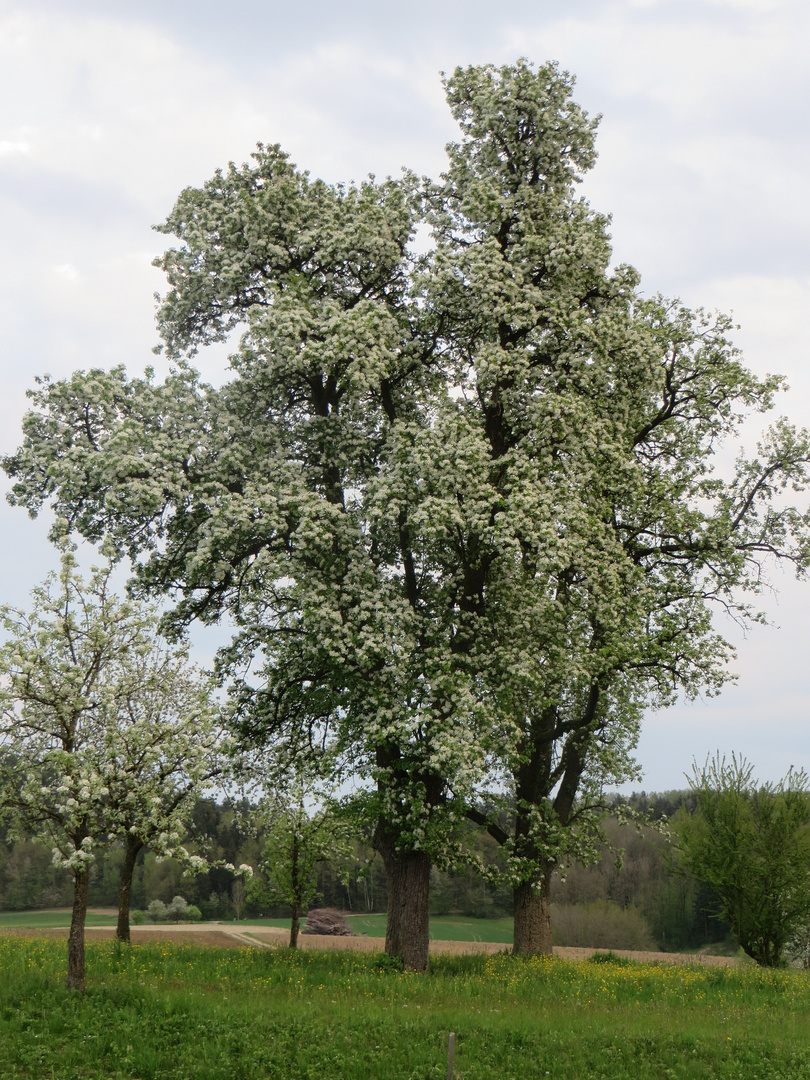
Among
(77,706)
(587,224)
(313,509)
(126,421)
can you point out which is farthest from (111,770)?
(587,224)

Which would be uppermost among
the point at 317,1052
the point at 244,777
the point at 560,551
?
the point at 560,551

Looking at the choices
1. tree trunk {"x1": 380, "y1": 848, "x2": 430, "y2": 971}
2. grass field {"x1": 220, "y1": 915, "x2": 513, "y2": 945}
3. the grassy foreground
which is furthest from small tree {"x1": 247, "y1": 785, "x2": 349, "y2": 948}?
grass field {"x1": 220, "y1": 915, "x2": 513, "y2": 945}

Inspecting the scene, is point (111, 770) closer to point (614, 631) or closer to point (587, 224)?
point (614, 631)

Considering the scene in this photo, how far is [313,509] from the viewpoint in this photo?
67.8 ft

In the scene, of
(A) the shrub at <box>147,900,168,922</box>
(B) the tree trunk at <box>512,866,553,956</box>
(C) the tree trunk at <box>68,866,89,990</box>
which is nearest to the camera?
(C) the tree trunk at <box>68,866,89,990</box>

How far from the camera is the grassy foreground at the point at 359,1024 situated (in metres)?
13.5

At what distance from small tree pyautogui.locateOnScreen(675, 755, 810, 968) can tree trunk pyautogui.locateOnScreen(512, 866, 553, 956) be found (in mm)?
6596

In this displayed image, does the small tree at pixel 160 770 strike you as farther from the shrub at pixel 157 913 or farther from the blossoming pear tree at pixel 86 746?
the shrub at pixel 157 913

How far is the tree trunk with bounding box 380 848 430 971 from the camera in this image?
72.5 feet

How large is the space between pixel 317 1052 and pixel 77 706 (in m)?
6.80

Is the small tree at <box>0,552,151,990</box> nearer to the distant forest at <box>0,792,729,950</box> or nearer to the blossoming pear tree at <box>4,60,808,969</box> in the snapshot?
the blossoming pear tree at <box>4,60,808,969</box>

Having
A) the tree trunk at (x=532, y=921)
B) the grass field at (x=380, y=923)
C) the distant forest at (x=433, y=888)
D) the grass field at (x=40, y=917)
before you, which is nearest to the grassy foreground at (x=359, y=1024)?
the tree trunk at (x=532, y=921)

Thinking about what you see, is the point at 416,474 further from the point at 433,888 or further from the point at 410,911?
the point at 433,888

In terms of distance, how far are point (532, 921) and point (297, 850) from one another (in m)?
11.3
